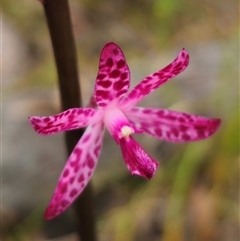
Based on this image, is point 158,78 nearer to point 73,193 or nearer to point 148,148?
point 73,193

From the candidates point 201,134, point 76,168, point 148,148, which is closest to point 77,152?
point 76,168

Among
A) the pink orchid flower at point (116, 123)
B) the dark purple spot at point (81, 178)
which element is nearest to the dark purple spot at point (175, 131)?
the pink orchid flower at point (116, 123)

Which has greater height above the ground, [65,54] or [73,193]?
[65,54]

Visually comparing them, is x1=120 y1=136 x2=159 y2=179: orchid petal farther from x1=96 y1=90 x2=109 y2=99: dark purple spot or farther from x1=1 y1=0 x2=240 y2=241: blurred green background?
x1=1 y1=0 x2=240 y2=241: blurred green background

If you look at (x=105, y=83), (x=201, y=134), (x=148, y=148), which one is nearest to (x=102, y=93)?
(x=105, y=83)

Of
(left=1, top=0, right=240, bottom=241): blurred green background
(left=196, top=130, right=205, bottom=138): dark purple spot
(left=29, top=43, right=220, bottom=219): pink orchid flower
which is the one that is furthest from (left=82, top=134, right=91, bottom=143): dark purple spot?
(left=1, top=0, right=240, bottom=241): blurred green background

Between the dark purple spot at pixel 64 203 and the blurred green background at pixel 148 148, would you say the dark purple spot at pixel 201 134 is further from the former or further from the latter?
the blurred green background at pixel 148 148

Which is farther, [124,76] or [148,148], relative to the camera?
[148,148]
